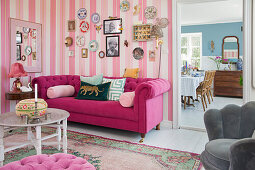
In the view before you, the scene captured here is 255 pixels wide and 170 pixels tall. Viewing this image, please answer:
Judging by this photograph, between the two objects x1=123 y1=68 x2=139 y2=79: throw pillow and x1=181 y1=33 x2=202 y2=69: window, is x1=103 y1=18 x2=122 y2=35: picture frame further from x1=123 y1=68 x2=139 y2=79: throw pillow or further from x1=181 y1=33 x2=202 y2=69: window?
x1=181 y1=33 x2=202 y2=69: window

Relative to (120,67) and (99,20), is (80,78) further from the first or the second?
(99,20)

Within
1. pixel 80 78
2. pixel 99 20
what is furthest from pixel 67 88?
pixel 99 20

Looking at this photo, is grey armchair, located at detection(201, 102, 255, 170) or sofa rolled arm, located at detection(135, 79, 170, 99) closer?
grey armchair, located at detection(201, 102, 255, 170)

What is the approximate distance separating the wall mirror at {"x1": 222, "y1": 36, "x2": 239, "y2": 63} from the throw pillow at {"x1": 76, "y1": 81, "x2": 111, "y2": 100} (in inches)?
234

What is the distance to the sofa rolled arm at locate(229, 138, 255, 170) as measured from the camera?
44.4 inches

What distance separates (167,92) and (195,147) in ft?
4.01

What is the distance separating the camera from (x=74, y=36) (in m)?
4.86

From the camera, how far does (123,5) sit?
14.0 feet

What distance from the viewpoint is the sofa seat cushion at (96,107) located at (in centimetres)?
331

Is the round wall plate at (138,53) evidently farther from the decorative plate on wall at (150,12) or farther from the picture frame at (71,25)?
the picture frame at (71,25)

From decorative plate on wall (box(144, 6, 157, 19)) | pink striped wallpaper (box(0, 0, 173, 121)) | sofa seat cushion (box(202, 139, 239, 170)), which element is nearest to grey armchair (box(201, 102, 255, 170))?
sofa seat cushion (box(202, 139, 239, 170))

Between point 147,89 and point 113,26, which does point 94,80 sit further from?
point 147,89

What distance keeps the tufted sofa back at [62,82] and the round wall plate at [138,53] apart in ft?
→ 1.51

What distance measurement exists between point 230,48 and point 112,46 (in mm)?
5644
